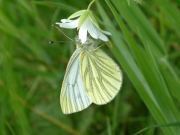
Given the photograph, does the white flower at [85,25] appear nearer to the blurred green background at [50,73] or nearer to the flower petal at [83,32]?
the flower petal at [83,32]

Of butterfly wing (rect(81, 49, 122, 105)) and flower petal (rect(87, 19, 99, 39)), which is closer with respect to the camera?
flower petal (rect(87, 19, 99, 39))

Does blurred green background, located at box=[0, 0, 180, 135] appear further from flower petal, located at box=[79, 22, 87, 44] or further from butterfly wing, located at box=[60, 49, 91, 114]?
flower petal, located at box=[79, 22, 87, 44]

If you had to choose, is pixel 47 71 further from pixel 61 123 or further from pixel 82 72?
pixel 82 72

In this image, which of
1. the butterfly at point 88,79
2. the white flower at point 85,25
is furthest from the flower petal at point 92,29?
the butterfly at point 88,79

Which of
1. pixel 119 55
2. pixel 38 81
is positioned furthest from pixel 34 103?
pixel 119 55

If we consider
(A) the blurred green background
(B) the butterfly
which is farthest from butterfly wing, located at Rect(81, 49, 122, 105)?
(A) the blurred green background

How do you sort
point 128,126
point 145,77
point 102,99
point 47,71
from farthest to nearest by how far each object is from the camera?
1. point 47,71
2. point 128,126
3. point 102,99
4. point 145,77

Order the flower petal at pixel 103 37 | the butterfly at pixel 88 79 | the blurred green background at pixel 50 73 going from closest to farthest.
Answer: the flower petal at pixel 103 37 → the butterfly at pixel 88 79 → the blurred green background at pixel 50 73
